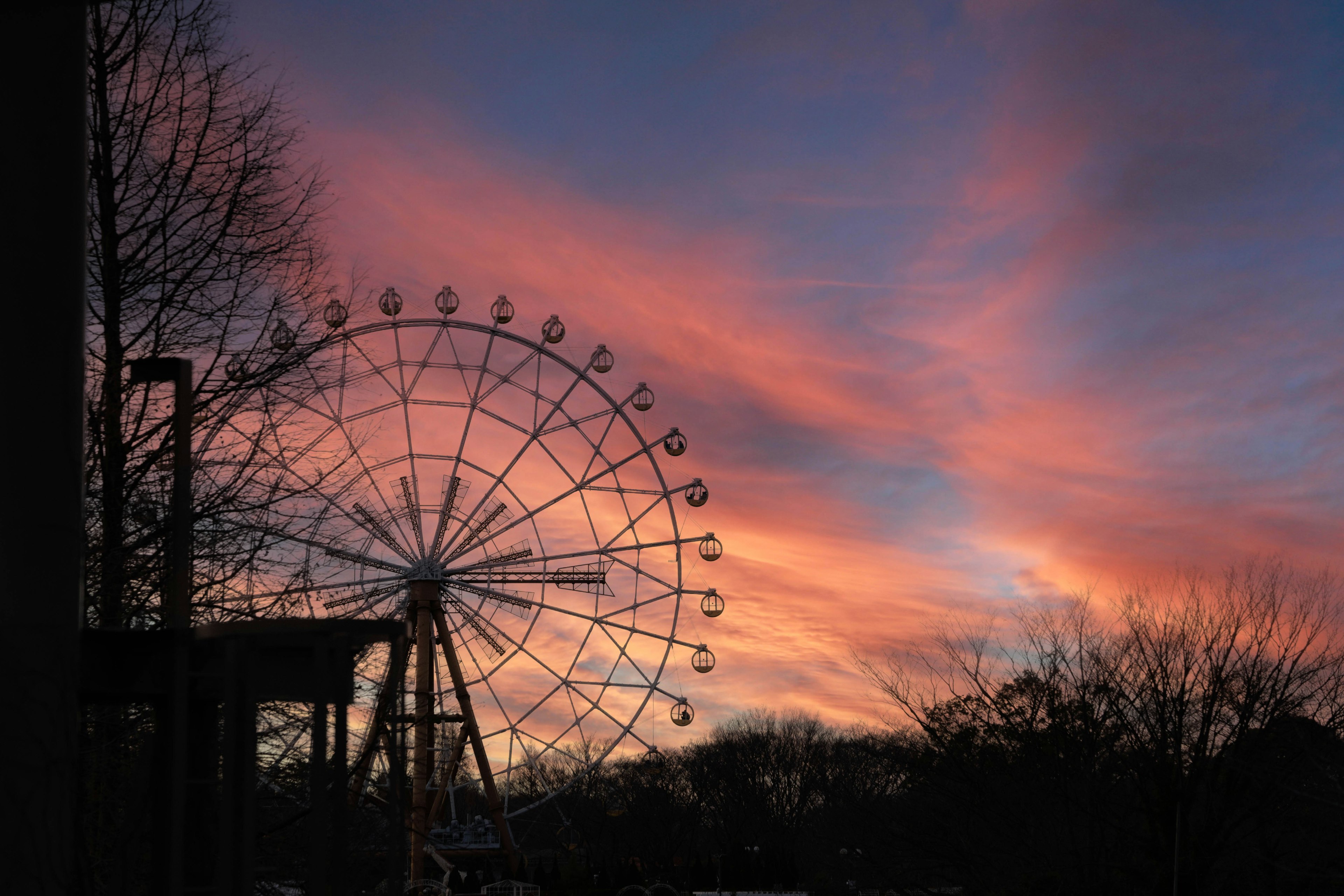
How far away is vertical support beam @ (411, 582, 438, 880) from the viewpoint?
30719 millimetres

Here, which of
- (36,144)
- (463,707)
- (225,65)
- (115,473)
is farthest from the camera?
(463,707)

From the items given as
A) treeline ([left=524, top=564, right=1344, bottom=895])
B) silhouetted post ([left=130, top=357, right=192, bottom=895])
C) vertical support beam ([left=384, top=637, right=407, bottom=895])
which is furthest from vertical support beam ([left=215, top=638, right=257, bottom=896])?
treeline ([left=524, top=564, right=1344, bottom=895])

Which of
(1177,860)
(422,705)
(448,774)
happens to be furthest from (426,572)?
(1177,860)

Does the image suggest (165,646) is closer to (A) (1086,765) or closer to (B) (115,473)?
A: (B) (115,473)

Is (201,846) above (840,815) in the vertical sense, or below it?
above

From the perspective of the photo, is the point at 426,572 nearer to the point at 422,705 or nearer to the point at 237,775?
the point at 422,705

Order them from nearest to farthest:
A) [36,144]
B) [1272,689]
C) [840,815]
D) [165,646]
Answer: [36,144] < [165,646] < [1272,689] < [840,815]

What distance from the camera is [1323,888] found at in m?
23.5

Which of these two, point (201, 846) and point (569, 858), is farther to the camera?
point (569, 858)

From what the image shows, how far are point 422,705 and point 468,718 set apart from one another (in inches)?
86.1

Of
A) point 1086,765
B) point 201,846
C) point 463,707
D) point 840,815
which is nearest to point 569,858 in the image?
point 840,815

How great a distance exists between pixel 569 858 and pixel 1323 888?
58.8 m

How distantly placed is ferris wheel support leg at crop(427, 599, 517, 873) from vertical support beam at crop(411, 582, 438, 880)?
17 cm

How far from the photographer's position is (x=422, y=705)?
1225 inches
